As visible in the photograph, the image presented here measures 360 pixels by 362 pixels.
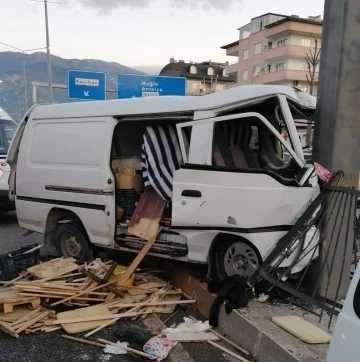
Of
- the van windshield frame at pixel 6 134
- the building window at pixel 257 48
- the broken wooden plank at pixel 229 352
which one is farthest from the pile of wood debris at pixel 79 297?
the building window at pixel 257 48

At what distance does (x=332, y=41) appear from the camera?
4.39 m

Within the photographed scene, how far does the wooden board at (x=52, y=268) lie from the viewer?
4996 mm

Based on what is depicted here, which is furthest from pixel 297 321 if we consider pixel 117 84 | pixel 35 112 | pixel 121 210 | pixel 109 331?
pixel 117 84

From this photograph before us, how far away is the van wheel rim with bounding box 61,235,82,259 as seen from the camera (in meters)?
6.04

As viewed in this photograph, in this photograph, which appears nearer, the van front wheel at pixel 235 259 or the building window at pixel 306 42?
the van front wheel at pixel 235 259

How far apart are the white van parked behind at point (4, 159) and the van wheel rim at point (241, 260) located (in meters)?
6.68

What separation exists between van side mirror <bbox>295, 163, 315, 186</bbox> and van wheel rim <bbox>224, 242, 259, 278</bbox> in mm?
854

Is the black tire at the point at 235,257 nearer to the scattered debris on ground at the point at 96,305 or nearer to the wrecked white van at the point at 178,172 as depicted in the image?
the wrecked white van at the point at 178,172

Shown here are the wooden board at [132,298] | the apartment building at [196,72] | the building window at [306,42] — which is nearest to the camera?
the wooden board at [132,298]

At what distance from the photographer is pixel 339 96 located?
4.35 meters

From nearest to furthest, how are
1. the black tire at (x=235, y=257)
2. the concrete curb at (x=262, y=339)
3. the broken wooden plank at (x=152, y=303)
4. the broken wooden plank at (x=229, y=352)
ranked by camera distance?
the concrete curb at (x=262, y=339) < the broken wooden plank at (x=229, y=352) < the black tire at (x=235, y=257) < the broken wooden plank at (x=152, y=303)

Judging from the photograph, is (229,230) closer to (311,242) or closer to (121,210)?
(311,242)

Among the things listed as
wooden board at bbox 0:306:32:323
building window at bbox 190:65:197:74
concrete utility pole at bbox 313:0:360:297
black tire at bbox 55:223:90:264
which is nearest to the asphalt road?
wooden board at bbox 0:306:32:323

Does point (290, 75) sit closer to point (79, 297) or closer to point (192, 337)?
point (79, 297)
